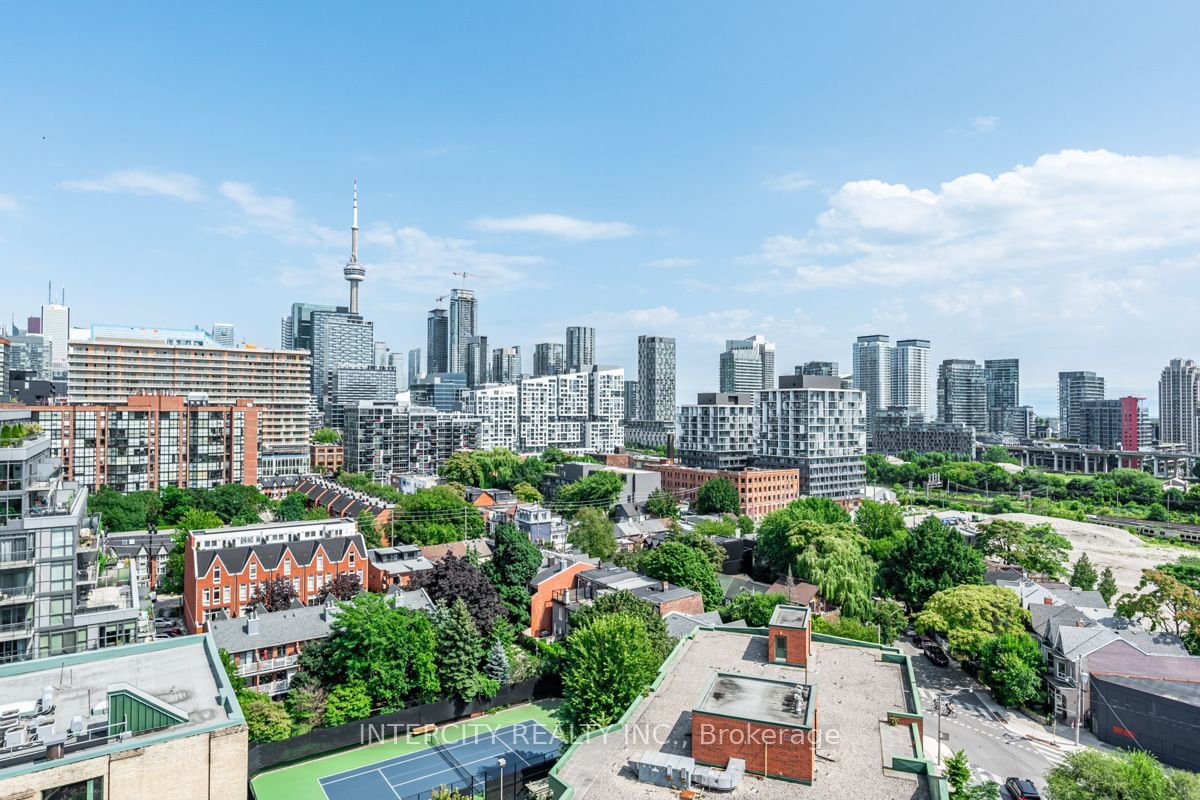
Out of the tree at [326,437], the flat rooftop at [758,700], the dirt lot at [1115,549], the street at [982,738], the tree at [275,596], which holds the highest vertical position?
the tree at [326,437]

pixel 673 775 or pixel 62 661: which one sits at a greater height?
pixel 62 661

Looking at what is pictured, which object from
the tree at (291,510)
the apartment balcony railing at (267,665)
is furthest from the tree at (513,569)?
the tree at (291,510)

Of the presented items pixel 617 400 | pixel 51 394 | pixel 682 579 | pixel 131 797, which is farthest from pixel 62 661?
pixel 617 400

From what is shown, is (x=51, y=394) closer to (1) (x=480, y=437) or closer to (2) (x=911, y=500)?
(1) (x=480, y=437)

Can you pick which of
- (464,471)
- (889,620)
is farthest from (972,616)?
(464,471)

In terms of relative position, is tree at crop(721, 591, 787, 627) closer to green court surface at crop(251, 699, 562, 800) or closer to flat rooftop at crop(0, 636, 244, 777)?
green court surface at crop(251, 699, 562, 800)

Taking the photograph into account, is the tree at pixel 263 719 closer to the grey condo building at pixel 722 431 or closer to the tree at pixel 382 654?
the tree at pixel 382 654
